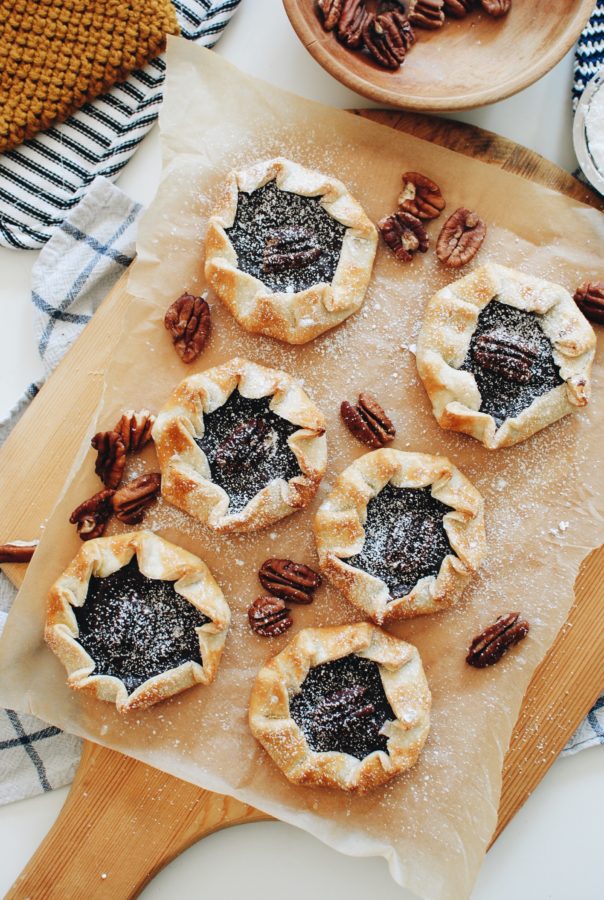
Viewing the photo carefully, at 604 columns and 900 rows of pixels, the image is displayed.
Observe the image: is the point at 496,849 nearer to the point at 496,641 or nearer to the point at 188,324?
the point at 496,641

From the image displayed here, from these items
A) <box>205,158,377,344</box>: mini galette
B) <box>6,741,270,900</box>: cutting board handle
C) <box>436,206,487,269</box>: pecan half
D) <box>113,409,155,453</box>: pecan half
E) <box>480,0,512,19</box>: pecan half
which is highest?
<box>480,0,512,19</box>: pecan half

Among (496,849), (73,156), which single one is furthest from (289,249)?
(496,849)

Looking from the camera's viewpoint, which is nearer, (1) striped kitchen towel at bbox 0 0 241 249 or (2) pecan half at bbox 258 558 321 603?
(2) pecan half at bbox 258 558 321 603

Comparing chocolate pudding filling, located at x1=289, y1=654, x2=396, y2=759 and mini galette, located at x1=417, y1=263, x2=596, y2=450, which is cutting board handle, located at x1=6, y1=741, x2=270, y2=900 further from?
mini galette, located at x1=417, y1=263, x2=596, y2=450

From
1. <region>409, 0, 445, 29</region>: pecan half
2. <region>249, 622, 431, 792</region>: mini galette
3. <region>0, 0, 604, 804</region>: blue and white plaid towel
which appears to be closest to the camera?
<region>249, 622, 431, 792</region>: mini galette

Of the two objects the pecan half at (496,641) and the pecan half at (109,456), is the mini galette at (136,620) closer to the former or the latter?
the pecan half at (109,456)

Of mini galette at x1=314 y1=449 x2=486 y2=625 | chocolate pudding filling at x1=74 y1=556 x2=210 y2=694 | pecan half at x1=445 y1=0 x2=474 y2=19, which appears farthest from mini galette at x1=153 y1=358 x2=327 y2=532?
pecan half at x1=445 y1=0 x2=474 y2=19
